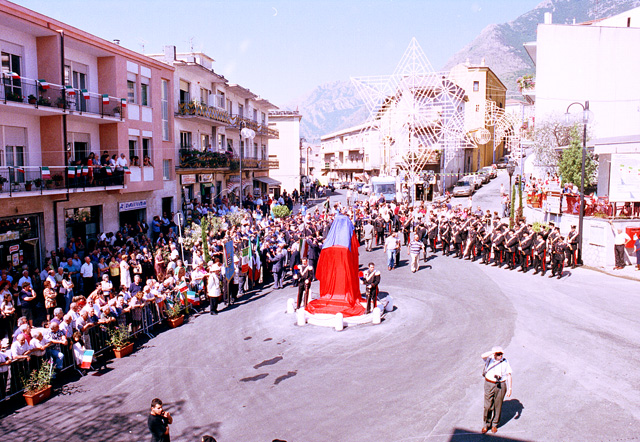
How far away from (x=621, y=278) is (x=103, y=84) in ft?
75.6

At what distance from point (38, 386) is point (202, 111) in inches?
942

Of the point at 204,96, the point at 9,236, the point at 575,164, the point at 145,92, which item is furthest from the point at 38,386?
the point at 575,164

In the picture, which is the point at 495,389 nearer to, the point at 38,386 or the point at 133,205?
the point at 38,386

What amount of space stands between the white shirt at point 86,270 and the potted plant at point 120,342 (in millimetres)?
4231

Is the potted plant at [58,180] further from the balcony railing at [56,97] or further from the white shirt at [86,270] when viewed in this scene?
the white shirt at [86,270]

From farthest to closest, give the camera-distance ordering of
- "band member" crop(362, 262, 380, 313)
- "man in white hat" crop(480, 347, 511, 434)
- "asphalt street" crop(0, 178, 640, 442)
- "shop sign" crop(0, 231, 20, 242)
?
"shop sign" crop(0, 231, 20, 242), "band member" crop(362, 262, 380, 313), "asphalt street" crop(0, 178, 640, 442), "man in white hat" crop(480, 347, 511, 434)

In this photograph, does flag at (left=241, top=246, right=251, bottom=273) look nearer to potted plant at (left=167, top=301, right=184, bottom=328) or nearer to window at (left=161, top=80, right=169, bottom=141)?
potted plant at (left=167, top=301, right=184, bottom=328)

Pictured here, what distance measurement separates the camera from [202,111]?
31906 millimetres

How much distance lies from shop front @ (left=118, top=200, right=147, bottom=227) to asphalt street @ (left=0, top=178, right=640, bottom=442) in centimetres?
1116

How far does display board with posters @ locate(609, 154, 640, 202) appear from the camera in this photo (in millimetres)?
20641

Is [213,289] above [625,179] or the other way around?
the other way around

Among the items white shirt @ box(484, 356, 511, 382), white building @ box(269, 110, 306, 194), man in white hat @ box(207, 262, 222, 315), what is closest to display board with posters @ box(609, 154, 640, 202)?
white shirt @ box(484, 356, 511, 382)

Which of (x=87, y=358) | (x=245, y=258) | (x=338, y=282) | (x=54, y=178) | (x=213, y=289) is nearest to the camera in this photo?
(x=87, y=358)

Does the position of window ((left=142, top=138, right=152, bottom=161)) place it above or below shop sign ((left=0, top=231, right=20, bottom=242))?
above
